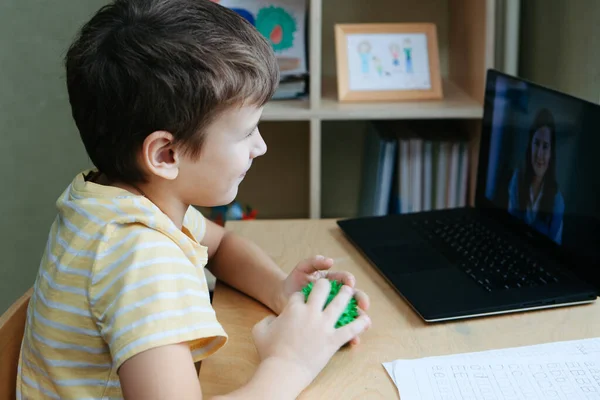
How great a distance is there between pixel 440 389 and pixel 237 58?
462 millimetres

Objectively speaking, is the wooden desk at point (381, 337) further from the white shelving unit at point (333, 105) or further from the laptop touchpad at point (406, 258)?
the white shelving unit at point (333, 105)

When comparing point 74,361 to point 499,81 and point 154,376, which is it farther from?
point 499,81

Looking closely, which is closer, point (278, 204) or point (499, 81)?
point (499, 81)

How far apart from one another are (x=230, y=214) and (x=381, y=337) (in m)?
0.79

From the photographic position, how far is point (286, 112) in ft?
5.10

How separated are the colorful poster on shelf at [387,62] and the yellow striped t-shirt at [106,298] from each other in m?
0.83

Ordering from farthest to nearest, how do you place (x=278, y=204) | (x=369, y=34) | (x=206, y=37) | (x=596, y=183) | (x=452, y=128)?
(x=278, y=204) → (x=452, y=128) → (x=369, y=34) → (x=596, y=183) → (x=206, y=37)

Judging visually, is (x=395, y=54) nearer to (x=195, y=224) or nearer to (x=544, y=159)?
(x=544, y=159)

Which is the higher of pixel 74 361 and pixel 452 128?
pixel 452 128

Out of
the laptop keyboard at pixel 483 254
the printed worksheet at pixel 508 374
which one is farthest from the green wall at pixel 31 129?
the printed worksheet at pixel 508 374

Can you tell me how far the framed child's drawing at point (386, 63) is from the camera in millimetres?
1628

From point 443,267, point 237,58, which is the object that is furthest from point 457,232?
point 237,58

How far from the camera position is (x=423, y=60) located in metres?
1.66

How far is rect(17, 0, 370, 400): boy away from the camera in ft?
2.62
